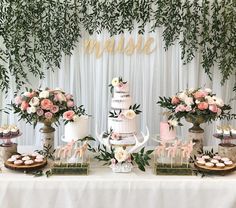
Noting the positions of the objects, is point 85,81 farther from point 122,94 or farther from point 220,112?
point 220,112

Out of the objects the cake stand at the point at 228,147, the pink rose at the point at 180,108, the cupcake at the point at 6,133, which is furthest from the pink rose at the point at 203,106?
the cupcake at the point at 6,133

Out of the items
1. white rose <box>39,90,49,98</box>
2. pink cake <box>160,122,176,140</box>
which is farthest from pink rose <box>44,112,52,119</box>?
pink cake <box>160,122,176,140</box>

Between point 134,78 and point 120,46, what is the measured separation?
32 centimetres

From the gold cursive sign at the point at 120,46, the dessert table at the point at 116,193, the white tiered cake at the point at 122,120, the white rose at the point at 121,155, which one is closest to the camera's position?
the dessert table at the point at 116,193

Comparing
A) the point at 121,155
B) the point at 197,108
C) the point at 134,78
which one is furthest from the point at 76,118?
the point at 134,78

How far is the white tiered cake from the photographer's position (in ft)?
7.24

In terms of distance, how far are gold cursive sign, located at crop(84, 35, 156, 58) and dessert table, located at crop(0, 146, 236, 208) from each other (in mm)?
1507

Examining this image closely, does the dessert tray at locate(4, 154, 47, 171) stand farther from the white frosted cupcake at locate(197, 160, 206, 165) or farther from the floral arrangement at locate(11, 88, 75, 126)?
the white frosted cupcake at locate(197, 160, 206, 165)

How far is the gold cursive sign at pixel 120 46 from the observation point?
317cm

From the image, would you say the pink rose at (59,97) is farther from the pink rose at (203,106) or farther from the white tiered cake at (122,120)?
the pink rose at (203,106)

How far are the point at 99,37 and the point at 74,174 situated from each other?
1.51 m

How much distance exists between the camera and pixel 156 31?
3184 millimetres

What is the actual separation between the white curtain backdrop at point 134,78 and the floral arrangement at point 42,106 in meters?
0.83

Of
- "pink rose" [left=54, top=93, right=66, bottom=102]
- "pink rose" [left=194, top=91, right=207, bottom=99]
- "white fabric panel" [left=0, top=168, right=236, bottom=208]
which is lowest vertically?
"white fabric panel" [left=0, top=168, right=236, bottom=208]
